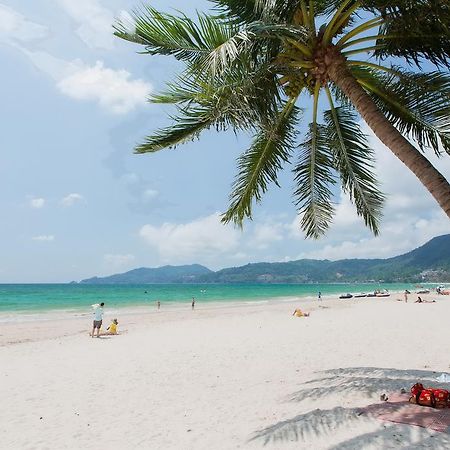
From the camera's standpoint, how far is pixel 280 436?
4875 mm

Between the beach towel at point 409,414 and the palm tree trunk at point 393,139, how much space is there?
2712 mm

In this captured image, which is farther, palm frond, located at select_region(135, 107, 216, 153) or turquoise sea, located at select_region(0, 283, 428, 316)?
turquoise sea, located at select_region(0, 283, 428, 316)

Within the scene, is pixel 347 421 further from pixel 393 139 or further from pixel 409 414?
pixel 393 139

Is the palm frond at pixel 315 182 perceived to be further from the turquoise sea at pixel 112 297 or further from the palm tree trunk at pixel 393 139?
the turquoise sea at pixel 112 297

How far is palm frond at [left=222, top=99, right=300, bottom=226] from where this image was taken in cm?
757

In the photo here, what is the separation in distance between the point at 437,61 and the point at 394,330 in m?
13.1

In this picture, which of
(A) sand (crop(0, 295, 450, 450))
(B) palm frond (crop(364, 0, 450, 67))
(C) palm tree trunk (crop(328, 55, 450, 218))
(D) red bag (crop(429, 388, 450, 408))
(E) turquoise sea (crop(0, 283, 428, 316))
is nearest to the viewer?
Result: (C) palm tree trunk (crop(328, 55, 450, 218))

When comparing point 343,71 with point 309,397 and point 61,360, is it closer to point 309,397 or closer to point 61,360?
point 309,397

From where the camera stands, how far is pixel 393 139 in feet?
14.2

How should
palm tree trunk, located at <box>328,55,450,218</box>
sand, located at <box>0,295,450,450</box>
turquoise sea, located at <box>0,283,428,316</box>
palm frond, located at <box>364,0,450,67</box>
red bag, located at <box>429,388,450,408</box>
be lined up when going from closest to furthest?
Result: palm tree trunk, located at <box>328,55,450,218</box>, palm frond, located at <box>364,0,450,67</box>, sand, located at <box>0,295,450,450</box>, red bag, located at <box>429,388,450,408</box>, turquoise sea, located at <box>0,283,428,316</box>

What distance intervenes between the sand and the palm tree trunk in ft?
8.92

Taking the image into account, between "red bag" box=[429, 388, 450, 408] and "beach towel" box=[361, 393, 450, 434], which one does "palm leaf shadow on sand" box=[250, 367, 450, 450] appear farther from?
"red bag" box=[429, 388, 450, 408]

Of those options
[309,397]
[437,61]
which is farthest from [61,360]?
[437,61]

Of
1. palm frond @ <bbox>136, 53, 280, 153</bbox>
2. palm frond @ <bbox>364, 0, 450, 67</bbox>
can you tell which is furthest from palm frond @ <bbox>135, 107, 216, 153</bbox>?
palm frond @ <bbox>364, 0, 450, 67</bbox>
